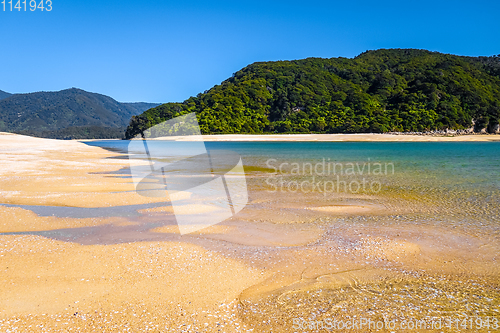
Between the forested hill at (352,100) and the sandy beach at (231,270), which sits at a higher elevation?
the forested hill at (352,100)

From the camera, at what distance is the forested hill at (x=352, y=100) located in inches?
3565

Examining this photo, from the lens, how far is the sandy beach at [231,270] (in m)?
3.67

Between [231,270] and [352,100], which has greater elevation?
[352,100]

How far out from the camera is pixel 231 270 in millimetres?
4895

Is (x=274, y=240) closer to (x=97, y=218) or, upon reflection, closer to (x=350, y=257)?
(x=350, y=257)

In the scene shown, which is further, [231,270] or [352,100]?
[352,100]

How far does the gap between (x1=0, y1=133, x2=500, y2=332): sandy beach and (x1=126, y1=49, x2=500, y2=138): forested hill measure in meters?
87.3

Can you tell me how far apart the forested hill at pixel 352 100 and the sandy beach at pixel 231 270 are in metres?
87.3

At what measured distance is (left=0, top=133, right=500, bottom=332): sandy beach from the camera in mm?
3668

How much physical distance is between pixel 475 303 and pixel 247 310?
2856mm

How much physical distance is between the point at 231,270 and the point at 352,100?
106620 millimetres

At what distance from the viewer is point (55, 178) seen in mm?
13336

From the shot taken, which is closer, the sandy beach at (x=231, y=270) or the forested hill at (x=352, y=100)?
the sandy beach at (x=231, y=270)

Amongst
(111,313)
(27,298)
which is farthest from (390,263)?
(27,298)
